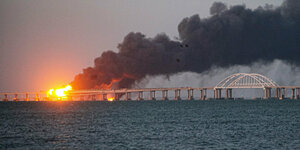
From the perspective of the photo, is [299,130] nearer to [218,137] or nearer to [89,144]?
[218,137]

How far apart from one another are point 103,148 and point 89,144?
3719 mm

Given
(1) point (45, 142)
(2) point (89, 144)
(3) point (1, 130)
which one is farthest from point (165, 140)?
(3) point (1, 130)

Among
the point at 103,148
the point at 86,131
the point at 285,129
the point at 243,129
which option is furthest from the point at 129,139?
the point at 285,129

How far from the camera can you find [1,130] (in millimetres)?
77250

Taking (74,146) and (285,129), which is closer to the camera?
(74,146)

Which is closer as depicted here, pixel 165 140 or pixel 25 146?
pixel 25 146

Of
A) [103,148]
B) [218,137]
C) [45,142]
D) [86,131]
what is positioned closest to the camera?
[103,148]

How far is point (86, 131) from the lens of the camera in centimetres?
7419

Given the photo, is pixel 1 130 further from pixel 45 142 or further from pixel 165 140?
pixel 165 140

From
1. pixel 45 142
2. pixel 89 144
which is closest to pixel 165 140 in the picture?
pixel 89 144

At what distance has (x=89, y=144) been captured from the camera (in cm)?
5791

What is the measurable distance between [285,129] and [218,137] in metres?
16.2

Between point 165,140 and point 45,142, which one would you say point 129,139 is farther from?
point 45,142

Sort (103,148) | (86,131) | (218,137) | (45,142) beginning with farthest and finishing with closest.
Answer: (86,131) < (218,137) < (45,142) < (103,148)
